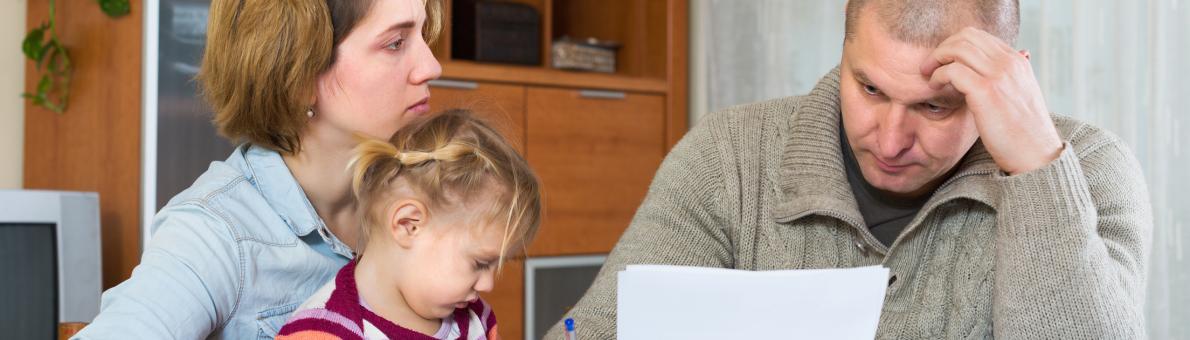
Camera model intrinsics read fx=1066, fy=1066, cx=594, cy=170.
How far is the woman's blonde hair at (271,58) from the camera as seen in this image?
4.05ft

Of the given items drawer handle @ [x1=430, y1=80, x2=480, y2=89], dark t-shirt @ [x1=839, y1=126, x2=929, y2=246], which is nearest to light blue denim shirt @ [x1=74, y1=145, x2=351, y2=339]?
dark t-shirt @ [x1=839, y1=126, x2=929, y2=246]

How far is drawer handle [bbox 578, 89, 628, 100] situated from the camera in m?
3.14

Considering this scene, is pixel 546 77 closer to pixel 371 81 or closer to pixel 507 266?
pixel 507 266

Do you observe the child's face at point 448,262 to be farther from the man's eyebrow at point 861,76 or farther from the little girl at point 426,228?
the man's eyebrow at point 861,76

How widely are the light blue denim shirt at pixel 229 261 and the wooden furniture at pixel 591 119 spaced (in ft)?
5.02

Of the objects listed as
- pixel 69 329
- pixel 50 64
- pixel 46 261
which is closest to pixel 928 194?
pixel 69 329

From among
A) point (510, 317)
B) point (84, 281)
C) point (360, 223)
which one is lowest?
point (510, 317)

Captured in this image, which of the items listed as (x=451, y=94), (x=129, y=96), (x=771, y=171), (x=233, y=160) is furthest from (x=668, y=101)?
(x=233, y=160)

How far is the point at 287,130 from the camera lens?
4.21 ft

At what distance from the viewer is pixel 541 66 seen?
3184 mm

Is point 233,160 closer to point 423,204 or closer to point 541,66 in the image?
point 423,204

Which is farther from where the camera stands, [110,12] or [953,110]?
[110,12]

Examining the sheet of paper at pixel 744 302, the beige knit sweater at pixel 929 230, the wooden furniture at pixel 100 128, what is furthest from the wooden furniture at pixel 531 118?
the sheet of paper at pixel 744 302

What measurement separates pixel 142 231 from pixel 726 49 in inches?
73.4
